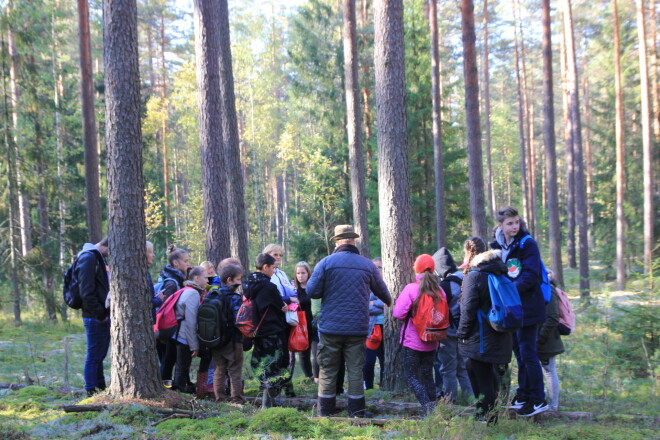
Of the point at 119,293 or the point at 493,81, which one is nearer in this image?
the point at 119,293

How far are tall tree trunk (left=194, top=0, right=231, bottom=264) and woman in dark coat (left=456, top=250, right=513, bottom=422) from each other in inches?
238

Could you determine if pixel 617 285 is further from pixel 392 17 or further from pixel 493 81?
pixel 493 81

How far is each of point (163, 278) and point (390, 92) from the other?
14.0 feet

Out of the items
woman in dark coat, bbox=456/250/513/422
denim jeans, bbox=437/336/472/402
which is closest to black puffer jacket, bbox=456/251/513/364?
woman in dark coat, bbox=456/250/513/422

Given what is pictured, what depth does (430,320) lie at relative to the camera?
5.70 m

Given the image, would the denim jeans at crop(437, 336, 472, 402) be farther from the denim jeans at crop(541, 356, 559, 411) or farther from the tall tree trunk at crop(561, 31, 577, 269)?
the tall tree trunk at crop(561, 31, 577, 269)

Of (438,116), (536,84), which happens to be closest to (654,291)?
(438,116)

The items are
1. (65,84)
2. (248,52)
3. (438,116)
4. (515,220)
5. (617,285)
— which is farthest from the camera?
(248,52)

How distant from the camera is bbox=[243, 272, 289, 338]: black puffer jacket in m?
6.05

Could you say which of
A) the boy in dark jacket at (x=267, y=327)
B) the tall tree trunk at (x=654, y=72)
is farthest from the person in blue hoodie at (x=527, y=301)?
the tall tree trunk at (x=654, y=72)

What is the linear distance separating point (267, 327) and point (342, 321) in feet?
3.27

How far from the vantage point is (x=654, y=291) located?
830cm

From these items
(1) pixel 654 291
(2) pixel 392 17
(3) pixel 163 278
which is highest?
(2) pixel 392 17

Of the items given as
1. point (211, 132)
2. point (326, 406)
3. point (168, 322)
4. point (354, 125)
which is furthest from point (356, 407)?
point (354, 125)
